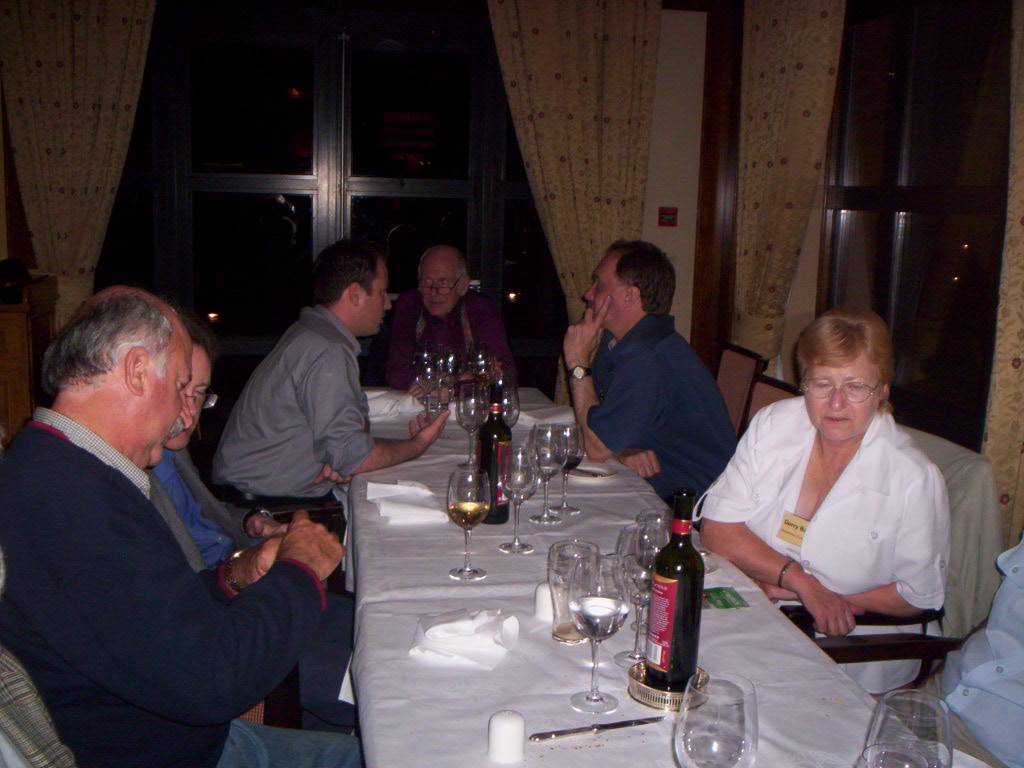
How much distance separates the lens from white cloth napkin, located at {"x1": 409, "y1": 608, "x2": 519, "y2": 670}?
150 centimetres

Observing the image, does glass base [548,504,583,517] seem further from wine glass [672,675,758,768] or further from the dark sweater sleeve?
wine glass [672,675,758,768]

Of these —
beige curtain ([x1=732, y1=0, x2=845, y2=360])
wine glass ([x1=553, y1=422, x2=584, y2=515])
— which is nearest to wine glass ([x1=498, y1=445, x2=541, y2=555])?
wine glass ([x1=553, y1=422, x2=584, y2=515])

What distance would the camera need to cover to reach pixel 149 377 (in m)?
1.44

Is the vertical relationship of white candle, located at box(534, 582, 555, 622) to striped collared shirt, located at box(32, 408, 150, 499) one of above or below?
below

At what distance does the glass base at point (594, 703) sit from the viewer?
1.36m

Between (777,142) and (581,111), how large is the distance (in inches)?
43.1

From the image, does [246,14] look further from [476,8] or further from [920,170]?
[920,170]

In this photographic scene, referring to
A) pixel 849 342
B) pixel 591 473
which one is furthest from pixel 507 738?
pixel 591 473

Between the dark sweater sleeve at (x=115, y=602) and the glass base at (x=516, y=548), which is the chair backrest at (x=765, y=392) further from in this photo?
the dark sweater sleeve at (x=115, y=602)

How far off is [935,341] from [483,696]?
3517 millimetres

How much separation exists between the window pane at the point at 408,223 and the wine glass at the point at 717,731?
14.8 ft

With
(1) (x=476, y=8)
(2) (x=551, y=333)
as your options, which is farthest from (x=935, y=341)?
(1) (x=476, y=8)

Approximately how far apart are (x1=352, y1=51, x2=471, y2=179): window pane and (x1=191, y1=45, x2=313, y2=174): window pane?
0.30 m

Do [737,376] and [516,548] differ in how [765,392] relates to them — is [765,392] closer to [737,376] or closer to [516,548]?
[737,376]
